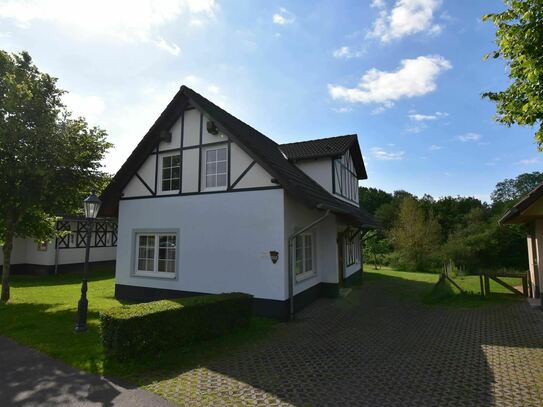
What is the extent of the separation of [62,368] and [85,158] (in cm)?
895

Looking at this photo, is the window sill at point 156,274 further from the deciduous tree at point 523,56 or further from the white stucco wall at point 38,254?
the white stucco wall at point 38,254

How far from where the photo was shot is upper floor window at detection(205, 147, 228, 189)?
34.6ft

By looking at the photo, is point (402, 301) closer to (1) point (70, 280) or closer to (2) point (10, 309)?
(2) point (10, 309)

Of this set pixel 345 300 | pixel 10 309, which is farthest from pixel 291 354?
pixel 10 309

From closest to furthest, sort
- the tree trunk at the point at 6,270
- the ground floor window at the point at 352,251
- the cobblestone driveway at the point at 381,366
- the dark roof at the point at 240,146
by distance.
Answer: the cobblestone driveway at the point at 381,366, the dark roof at the point at 240,146, the tree trunk at the point at 6,270, the ground floor window at the point at 352,251

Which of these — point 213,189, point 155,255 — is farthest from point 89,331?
point 213,189

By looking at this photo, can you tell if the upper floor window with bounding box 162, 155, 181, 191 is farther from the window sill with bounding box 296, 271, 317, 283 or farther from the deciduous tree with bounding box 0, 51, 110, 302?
the window sill with bounding box 296, 271, 317, 283

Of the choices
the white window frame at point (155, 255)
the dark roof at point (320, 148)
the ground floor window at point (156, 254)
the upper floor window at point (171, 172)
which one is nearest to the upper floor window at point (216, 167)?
the upper floor window at point (171, 172)

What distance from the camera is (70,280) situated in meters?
17.6

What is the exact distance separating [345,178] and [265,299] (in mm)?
8531

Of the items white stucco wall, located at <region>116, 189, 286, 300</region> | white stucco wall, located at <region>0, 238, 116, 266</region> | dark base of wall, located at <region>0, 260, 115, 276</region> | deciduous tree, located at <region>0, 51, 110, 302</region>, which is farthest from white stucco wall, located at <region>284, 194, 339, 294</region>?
dark base of wall, located at <region>0, 260, 115, 276</region>

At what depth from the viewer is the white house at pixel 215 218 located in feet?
30.8

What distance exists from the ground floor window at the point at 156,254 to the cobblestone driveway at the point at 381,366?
16.0 feet

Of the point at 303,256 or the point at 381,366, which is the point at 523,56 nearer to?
the point at 381,366
